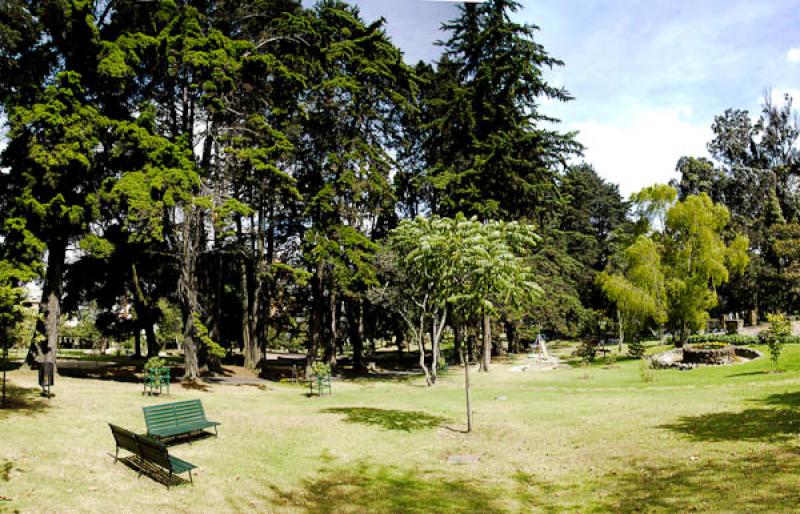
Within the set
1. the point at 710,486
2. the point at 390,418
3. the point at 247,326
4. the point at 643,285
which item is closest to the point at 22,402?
the point at 390,418

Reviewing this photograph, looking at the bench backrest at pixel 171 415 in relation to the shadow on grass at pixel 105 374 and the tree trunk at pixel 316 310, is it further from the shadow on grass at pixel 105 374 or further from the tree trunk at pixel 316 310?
the tree trunk at pixel 316 310

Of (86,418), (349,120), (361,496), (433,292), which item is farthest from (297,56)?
(361,496)

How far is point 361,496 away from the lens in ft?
31.5

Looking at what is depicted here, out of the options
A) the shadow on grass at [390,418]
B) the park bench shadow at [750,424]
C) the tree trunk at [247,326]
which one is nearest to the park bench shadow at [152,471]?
the shadow on grass at [390,418]

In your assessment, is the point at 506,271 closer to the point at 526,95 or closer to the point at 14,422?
the point at 14,422

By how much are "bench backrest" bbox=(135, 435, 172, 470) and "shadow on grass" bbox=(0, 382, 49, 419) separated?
5719mm

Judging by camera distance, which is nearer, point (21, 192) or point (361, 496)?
point (361, 496)

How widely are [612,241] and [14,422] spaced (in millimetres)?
58755

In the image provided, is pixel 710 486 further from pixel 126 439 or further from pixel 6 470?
pixel 6 470

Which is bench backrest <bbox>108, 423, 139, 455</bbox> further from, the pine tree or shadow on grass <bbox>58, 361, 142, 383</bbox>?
the pine tree

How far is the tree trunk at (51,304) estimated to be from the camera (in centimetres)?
2002

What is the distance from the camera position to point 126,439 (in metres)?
9.98

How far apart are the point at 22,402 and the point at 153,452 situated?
8331mm

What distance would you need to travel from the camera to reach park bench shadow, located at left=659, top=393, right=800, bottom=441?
1093cm
